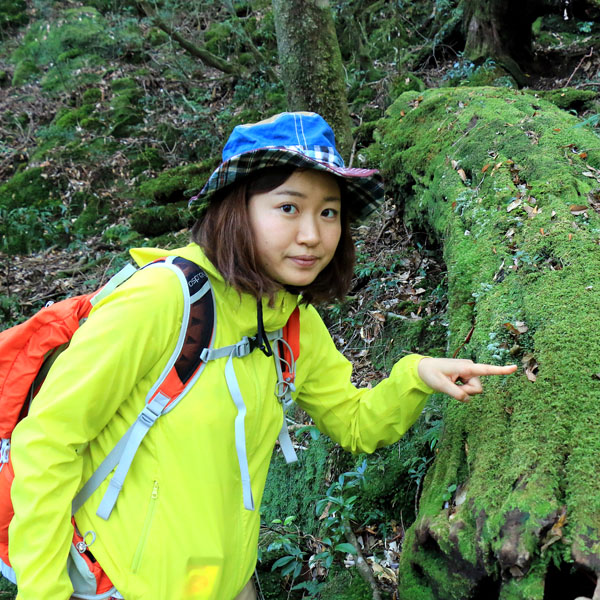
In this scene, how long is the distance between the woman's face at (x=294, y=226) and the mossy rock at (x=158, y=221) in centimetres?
683

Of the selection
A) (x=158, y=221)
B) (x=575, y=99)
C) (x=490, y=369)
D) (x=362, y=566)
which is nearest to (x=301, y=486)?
(x=362, y=566)

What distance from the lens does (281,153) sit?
215 centimetres

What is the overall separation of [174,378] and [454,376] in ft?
3.97

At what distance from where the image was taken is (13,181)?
10758 millimetres

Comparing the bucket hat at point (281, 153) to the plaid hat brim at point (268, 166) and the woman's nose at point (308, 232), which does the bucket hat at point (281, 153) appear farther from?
the woman's nose at point (308, 232)

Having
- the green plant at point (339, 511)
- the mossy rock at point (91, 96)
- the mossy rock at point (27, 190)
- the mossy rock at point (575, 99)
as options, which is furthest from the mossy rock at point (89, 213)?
the green plant at point (339, 511)

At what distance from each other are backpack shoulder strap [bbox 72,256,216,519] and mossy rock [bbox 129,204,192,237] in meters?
6.94

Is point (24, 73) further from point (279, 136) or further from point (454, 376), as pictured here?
point (454, 376)

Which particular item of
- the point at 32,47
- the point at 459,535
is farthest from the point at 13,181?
the point at 459,535

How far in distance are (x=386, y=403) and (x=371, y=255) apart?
10.9 ft

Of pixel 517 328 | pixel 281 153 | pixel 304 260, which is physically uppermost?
pixel 281 153

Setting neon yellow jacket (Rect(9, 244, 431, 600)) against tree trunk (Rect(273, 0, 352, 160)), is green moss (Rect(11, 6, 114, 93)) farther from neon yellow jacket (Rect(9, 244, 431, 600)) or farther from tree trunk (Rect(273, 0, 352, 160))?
neon yellow jacket (Rect(9, 244, 431, 600))

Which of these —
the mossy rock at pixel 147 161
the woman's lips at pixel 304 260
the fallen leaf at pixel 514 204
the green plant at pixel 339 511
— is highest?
the woman's lips at pixel 304 260

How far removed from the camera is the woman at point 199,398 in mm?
1926
